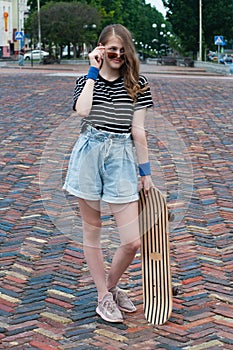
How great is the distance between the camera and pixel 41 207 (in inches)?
297

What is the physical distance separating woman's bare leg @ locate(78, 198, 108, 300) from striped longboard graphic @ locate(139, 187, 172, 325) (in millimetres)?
242

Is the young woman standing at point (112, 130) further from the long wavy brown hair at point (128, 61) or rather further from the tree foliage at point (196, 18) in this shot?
the tree foliage at point (196, 18)

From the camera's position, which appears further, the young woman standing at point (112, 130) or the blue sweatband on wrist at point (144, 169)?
the blue sweatband on wrist at point (144, 169)

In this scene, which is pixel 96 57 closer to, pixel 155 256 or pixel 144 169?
pixel 144 169

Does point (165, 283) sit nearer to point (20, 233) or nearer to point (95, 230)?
point (95, 230)

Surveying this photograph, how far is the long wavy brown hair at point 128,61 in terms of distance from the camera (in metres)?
4.28

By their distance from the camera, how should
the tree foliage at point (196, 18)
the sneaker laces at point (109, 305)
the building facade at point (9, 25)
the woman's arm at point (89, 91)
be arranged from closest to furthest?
the woman's arm at point (89, 91)
the sneaker laces at point (109, 305)
the tree foliage at point (196, 18)
the building facade at point (9, 25)

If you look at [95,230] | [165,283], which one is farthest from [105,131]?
[165,283]

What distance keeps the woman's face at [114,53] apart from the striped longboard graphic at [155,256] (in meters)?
0.71

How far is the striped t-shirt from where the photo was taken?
14.0ft

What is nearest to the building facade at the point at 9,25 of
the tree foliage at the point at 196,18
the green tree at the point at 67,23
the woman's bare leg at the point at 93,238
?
the green tree at the point at 67,23

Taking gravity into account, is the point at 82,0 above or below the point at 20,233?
above

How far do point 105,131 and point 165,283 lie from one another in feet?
3.10

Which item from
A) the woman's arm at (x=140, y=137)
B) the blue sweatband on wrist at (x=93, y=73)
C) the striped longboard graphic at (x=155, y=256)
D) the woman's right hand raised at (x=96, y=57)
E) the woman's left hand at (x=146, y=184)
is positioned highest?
the woman's right hand raised at (x=96, y=57)
